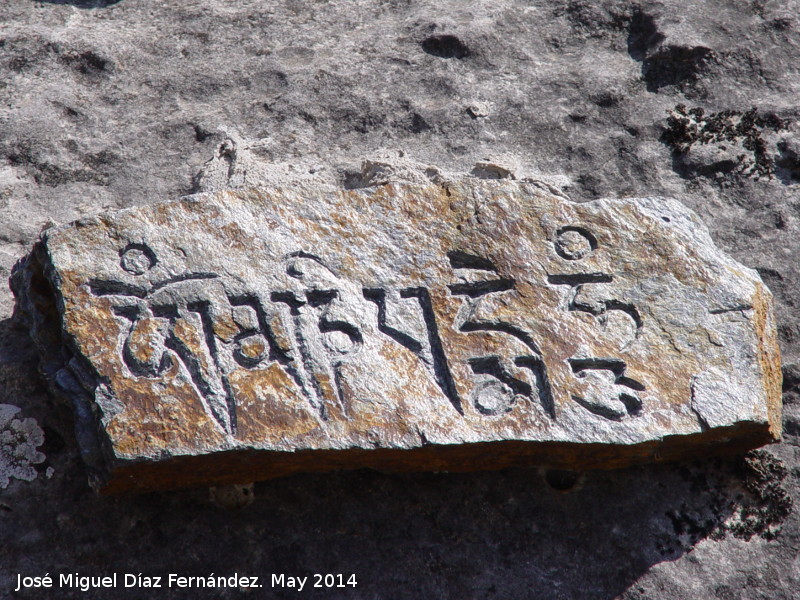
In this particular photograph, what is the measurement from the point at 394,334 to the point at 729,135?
5.02 ft

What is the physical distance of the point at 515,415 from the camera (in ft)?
7.13

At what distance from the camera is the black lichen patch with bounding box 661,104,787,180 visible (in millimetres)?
2969

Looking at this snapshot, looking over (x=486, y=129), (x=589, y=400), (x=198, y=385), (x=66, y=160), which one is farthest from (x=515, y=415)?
(x=66, y=160)

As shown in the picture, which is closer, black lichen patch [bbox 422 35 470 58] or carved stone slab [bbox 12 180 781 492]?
carved stone slab [bbox 12 180 781 492]

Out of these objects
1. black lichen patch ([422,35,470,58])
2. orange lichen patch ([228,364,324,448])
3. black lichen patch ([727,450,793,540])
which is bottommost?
black lichen patch ([727,450,793,540])

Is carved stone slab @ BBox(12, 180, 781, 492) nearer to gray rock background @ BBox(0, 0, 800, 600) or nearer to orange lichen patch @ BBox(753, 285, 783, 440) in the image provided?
orange lichen patch @ BBox(753, 285, 783, 440)

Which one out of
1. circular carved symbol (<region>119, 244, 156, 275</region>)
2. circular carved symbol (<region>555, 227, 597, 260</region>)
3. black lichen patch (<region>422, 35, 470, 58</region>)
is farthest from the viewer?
black lichen patch (<region>422, 35, 470, 58</region>)

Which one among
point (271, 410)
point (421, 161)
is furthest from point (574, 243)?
point (271, 410)

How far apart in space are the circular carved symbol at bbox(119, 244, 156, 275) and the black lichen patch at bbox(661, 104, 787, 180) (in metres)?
1.78

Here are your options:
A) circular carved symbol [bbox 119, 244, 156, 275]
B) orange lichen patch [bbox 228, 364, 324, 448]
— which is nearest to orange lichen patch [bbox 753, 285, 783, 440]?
orange lichen patch [bbox 228, 364, 324, 448]

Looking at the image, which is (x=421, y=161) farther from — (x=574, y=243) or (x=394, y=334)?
(x=394, y=334)

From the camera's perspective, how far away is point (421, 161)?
299cm

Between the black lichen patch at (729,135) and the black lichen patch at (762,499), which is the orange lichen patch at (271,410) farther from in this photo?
the black lichen patch at (729,135)

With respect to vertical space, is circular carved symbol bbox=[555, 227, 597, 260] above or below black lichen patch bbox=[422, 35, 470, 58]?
below
